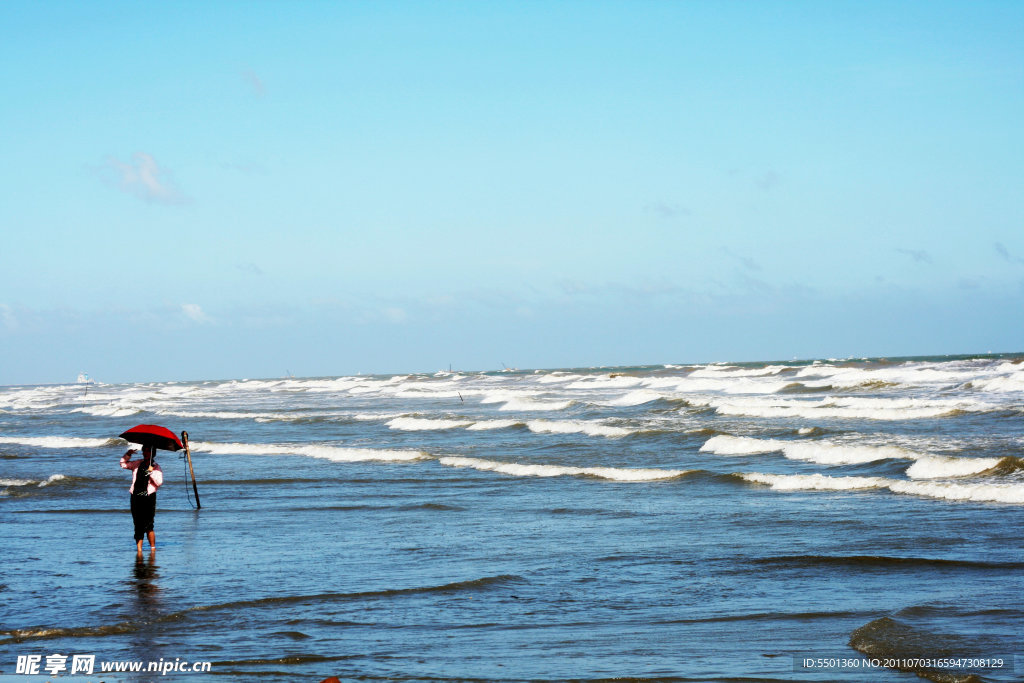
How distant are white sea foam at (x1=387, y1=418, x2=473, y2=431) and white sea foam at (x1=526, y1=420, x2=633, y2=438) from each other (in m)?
3.77

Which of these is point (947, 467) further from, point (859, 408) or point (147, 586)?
point (859, 408)

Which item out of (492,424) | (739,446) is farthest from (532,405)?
(739,446)

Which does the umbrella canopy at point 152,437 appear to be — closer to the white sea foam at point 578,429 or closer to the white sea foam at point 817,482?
the white sea foam at point 817,482

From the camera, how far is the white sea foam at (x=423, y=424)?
1375 inches

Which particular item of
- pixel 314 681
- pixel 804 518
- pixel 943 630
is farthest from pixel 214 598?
pixel 804 518

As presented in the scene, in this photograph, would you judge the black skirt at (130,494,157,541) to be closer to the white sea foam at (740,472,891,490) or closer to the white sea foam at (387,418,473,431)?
the white sea foam at (740,472,891,490)

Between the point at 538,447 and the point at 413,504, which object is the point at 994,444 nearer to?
the point at 538,447

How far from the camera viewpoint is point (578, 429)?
30672mm

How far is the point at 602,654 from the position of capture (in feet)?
24.5

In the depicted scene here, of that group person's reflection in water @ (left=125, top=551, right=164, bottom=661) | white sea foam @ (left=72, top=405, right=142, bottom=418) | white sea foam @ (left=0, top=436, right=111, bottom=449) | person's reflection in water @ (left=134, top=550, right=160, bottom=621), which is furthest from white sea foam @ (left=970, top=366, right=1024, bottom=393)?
white sea foam @ (left=72, top=405, right=142, bottom=418)

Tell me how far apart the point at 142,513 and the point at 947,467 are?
551 inches

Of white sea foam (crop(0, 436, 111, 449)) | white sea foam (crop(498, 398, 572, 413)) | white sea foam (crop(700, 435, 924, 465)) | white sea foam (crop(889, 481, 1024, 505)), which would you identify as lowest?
white sea foam (crop(889, 481, 1024, 505))

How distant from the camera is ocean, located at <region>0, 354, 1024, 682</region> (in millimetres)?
7414

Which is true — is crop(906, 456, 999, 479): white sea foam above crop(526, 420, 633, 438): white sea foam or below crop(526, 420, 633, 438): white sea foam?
below
